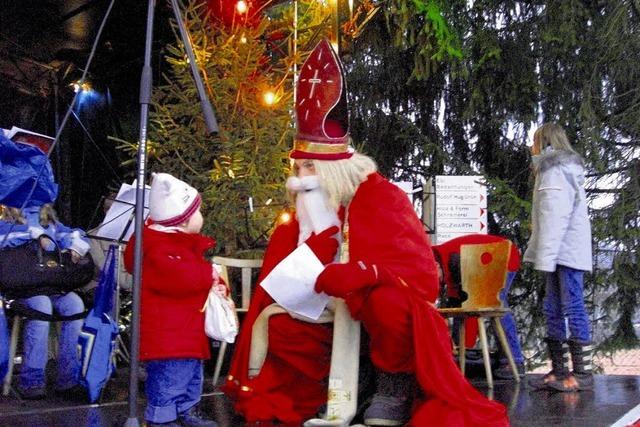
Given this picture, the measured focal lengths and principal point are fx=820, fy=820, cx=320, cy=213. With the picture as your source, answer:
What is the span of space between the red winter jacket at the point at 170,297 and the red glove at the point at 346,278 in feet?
1.83

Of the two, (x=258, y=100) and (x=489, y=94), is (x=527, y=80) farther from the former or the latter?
(x=258, y=100)

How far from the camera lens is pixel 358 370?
3.71m

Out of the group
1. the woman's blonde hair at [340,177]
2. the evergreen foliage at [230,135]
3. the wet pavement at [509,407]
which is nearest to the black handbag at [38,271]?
the wet pavement at [509,407]

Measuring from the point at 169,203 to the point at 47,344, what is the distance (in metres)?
1.85

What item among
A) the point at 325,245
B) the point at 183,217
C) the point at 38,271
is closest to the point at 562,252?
the point at 325,245

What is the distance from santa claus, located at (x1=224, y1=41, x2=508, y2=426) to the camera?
11.2 ft

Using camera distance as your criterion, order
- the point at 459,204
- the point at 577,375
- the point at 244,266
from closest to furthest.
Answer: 1. the point at 577,375
2. the point at 244,266
3. the point at 459,204

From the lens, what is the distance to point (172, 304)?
3.54 m

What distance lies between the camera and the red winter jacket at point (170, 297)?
3.49m

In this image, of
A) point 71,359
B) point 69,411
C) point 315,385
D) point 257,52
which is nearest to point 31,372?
point 71,359

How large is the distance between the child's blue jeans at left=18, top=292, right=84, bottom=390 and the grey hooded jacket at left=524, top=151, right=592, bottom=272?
2.89m

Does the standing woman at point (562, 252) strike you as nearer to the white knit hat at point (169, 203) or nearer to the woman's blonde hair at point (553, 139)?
the woman's blonde hair at point (553, 139)

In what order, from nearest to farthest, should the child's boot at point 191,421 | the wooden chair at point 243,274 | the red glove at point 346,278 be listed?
1. the red glove at point 346,278
2. the child's boot at point 191,421
3. the wooden chair at point 243,274

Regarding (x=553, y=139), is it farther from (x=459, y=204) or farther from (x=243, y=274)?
(x=459, y=204)
